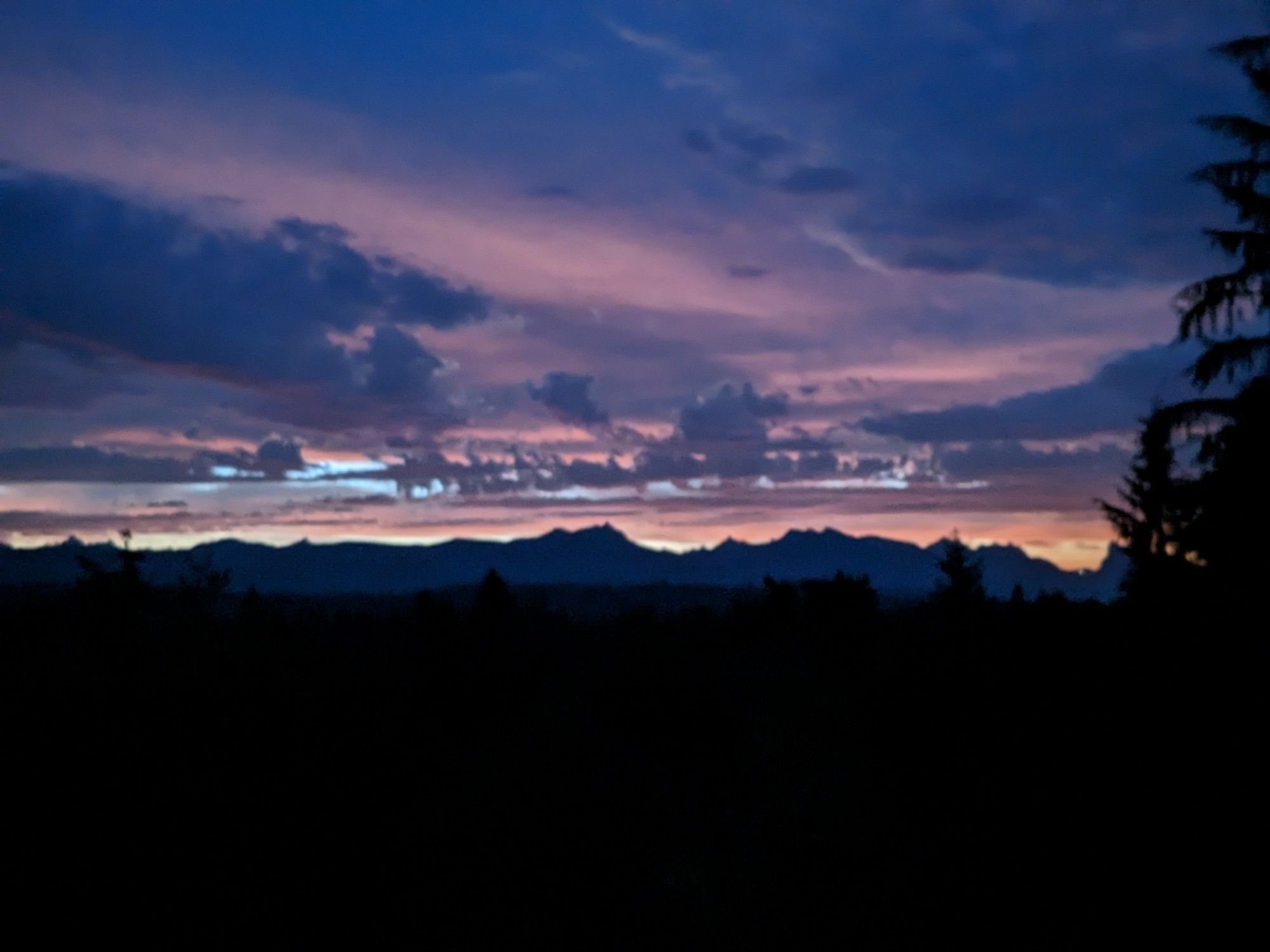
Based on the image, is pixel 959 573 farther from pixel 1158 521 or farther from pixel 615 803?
A: pixel 615 803

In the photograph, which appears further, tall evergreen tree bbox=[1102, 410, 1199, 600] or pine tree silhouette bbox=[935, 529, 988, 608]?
pine tree silhouette bbox=[935, 529, 988, 608]

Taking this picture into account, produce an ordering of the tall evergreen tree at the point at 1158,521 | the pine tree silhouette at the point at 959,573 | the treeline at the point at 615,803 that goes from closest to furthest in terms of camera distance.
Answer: the treeline at the point at 615,803, the tall evergreen tree at the point at 1158,521, the pine tree silhouette at the point at 959,573

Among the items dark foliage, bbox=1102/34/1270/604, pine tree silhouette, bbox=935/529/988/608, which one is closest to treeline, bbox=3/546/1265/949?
dark foliage, bbox=1102/34/1270/604

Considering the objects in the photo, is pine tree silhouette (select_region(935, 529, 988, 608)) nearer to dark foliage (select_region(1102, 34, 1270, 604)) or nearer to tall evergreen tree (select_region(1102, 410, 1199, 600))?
tall evergreen tree (select_region(1102, 410, 1199, 600))

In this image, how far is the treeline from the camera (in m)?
8.96

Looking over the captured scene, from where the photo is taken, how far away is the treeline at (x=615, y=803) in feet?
29.4

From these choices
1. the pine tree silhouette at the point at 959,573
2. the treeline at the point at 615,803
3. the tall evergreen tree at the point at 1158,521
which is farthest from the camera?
the pine tree silhouette at the point at 959,573

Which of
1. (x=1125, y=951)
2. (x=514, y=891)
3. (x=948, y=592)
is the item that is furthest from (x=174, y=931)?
(x=948, y=592)

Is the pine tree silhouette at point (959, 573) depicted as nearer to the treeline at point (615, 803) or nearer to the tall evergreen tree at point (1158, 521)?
the tall evergreen tree at point (1158, 521)

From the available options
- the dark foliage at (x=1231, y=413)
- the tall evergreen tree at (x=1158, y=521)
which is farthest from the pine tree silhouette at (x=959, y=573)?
the dark foliage at (x=1231, y=413)

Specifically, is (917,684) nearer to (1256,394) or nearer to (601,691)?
(601,691)

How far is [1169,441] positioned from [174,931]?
20290mm

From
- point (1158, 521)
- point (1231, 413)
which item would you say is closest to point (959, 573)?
point (1158, 521)

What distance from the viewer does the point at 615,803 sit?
12.5 meters
